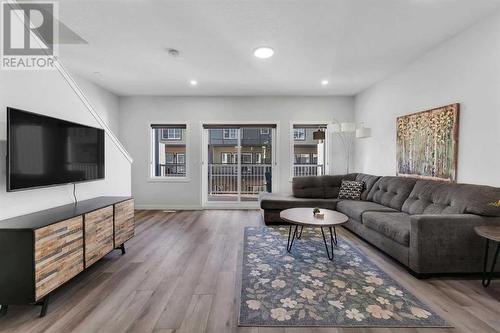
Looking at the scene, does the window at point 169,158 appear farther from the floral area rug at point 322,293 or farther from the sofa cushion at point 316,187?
the floral area rug at point 322,293

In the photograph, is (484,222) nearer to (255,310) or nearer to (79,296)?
(255,310)

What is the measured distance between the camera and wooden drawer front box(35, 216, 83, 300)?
1741mm

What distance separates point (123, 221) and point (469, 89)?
4471 mm

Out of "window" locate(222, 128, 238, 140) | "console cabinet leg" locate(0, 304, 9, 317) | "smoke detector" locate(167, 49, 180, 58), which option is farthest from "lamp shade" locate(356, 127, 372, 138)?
"console cabinet leg" locate(0, 304, 9, 317)

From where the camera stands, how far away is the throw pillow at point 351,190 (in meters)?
4.43

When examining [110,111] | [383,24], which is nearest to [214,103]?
[110,111]

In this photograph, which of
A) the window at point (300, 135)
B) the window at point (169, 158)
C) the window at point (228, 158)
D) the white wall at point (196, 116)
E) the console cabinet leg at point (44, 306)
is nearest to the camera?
the console cabinet leg at point (44, 306)

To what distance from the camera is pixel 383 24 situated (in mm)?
2592

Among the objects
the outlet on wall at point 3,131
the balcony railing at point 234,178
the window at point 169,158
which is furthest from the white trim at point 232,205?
the outlet on wall at point 3,131

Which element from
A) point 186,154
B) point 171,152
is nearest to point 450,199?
point 186,154

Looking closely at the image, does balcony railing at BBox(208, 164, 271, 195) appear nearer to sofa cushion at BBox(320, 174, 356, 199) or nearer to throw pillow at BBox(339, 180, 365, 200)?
sofa cushion at BBox(320, 174, 356, 199)

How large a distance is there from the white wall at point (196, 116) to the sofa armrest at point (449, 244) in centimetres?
339

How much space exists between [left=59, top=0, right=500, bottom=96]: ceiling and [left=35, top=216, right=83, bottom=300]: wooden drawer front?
2.13 m

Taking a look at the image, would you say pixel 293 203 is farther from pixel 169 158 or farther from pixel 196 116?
pixel 169 158
